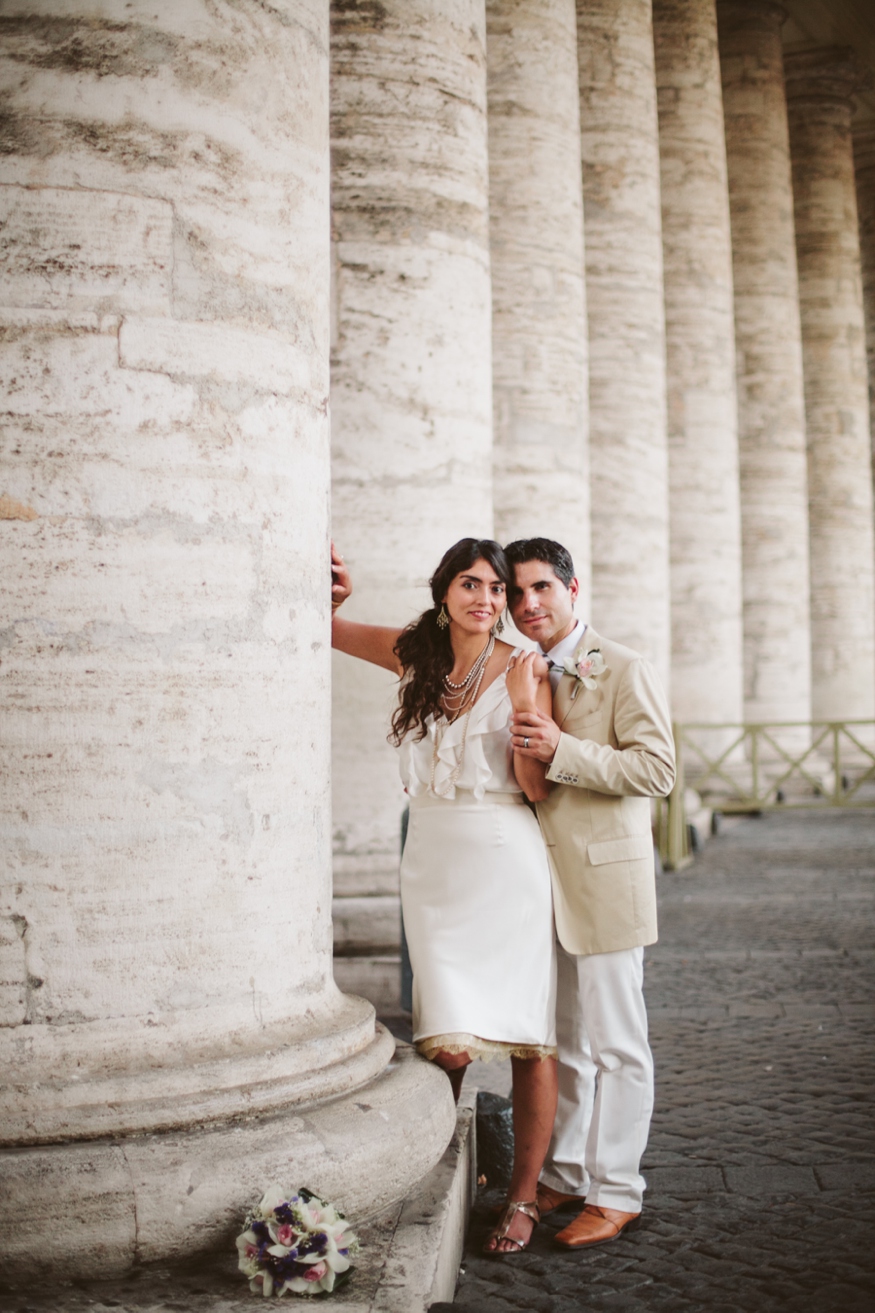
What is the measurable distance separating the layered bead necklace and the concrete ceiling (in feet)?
58.6

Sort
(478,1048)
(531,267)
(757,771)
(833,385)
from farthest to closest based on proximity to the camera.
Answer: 1. (833,385)
2. (757,771)
3. (531,267)
4. (478,1048)

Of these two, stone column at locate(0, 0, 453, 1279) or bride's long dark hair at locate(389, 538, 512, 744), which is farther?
bride's long dark hair at locate(389, 538, 512, 744)

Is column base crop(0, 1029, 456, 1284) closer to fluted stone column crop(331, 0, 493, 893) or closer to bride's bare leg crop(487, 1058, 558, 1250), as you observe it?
bride's bare leg crop(487, 1058, 558, 1250)

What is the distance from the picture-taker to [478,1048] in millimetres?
3549

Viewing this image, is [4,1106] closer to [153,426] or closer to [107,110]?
[153,426]

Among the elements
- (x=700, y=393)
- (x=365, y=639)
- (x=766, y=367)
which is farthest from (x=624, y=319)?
(x=365, y=639)

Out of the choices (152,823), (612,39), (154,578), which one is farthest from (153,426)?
(612,39)

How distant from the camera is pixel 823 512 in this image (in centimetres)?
2214

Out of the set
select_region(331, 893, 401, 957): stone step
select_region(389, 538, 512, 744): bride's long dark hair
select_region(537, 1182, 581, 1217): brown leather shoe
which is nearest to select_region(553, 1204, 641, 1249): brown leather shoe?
select_region(537, 1182, 581, 1217): brown leather shoe

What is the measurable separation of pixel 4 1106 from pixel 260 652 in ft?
3.48

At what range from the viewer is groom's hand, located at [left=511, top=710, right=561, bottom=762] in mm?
3625

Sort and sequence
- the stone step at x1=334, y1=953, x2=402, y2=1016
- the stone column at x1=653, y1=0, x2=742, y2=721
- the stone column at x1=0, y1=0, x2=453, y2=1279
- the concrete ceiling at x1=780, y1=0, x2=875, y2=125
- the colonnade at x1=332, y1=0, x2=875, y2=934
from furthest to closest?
the concrete ceiling at x1=780, y1=0, x2=875, y2=125 < the stone column at x1=653, y1=0, x2=742, y2=721 < the colonnade at x1=332, y1=0, x2=875, y2=934 < the stone step at x1=334, y1=953, x2=402, y2=1016 < the stone column at x1=0, y1=0, x2=453, y2=1279

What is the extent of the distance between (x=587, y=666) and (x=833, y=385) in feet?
63.4

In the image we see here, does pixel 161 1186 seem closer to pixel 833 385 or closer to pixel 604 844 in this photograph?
pixel 604 844
